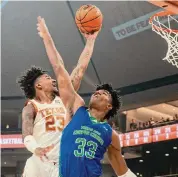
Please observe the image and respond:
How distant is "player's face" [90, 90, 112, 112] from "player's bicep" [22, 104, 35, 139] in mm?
619

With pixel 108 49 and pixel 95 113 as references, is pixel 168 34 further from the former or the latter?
pixel 108 49

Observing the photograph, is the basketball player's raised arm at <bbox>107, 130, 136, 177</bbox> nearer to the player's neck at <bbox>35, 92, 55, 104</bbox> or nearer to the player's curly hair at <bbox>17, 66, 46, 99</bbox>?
the player's neck at <bbox>35, 92, 55, 104</bbox>

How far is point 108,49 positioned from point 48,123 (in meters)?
12.5

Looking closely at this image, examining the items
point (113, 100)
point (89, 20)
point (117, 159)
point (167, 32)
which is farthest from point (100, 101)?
point (167, 32)

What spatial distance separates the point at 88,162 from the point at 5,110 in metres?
17.2

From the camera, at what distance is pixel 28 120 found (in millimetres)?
3609

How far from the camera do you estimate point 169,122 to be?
15.6 metres

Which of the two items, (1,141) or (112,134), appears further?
(1,141)

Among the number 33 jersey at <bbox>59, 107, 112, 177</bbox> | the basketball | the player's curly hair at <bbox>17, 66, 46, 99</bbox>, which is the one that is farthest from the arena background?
the number 33 jersey at <bbox>59, 107, 112, 177</bbox>

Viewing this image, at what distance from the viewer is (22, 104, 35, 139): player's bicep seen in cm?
353

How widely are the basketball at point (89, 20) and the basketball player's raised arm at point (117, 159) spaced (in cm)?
103

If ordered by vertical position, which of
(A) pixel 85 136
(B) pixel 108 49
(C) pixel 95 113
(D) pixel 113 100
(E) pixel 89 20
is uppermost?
(B) pixel 108 49

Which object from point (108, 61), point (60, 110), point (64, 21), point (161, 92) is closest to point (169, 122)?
point (161, 92)

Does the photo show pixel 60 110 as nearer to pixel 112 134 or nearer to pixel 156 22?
pixel 112 134
